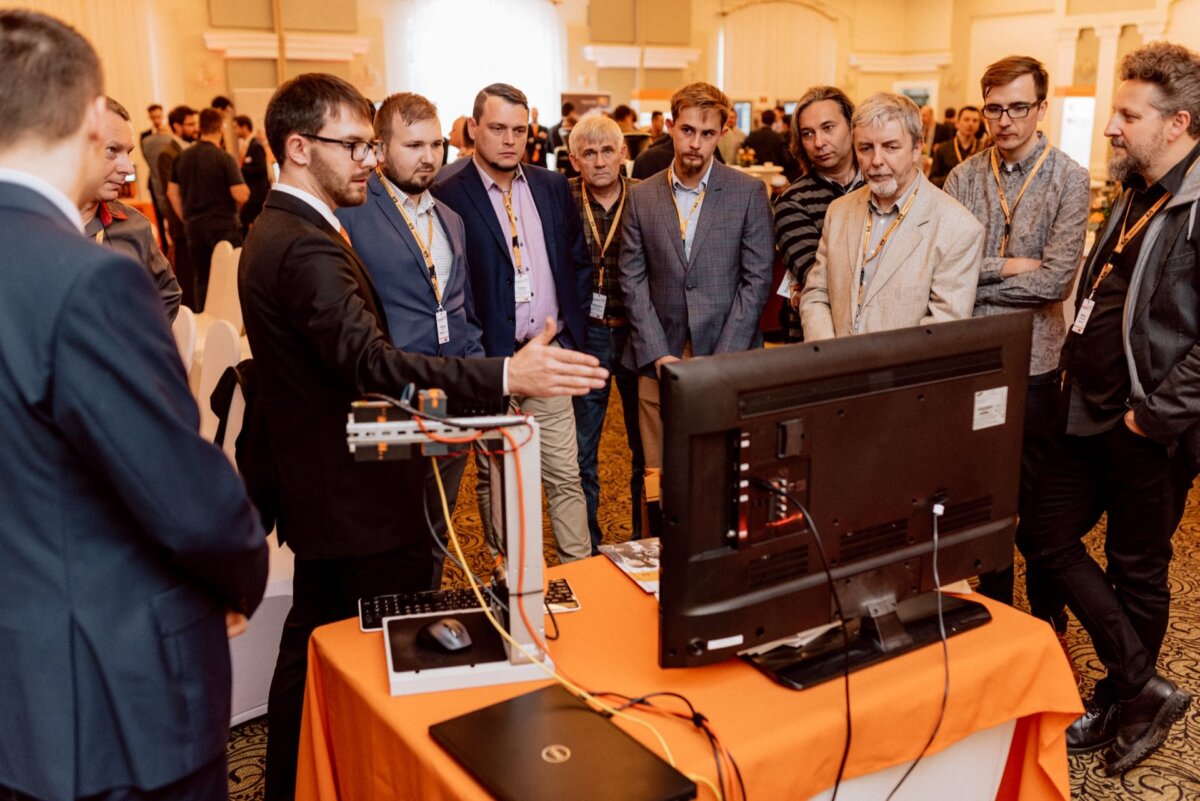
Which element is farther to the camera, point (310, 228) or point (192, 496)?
point (310, 228)

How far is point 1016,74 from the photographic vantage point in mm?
2789

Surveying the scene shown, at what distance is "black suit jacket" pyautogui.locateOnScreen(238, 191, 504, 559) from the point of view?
1.84 metres

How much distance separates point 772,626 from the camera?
1.51m

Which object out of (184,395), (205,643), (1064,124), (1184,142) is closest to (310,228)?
(184,395)

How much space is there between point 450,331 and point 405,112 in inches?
24.4

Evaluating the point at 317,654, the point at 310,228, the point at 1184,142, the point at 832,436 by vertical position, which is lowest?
the point at 317,654

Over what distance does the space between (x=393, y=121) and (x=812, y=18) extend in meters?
14.9

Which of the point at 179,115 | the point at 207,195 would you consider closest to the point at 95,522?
the point at 207,195

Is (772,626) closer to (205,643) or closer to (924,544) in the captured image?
(924,544)

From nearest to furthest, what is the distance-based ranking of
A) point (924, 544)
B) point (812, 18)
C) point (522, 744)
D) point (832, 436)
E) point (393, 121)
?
point (522, 744)
point (832, 436)
point (924, 544)
point (393, 121)
point (812, 18)

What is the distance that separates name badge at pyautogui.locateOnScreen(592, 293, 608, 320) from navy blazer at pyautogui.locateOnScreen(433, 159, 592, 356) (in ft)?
0.50

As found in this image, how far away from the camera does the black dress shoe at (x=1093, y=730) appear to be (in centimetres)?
254

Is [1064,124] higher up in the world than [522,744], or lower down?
higher up

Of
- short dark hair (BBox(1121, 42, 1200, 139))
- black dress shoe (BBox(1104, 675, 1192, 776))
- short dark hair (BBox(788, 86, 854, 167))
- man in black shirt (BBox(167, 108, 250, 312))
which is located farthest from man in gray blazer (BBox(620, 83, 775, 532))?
man in black shirt (BBox(167, 108, 250, 312))
